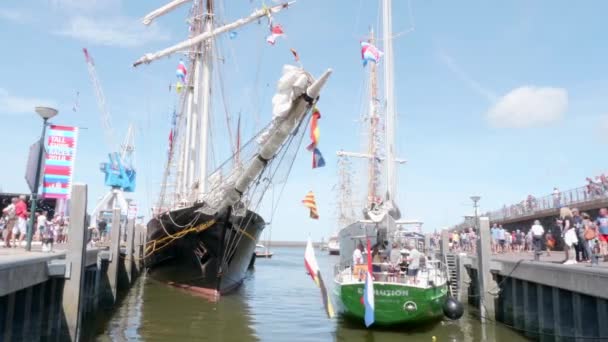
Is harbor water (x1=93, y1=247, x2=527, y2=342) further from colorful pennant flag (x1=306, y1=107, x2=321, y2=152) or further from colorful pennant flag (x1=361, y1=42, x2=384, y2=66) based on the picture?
colorful pennant flag (x1=361, y1=42, x2=384, y2=66)

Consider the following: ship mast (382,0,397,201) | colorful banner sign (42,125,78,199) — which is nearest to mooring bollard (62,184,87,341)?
colorful banner sign (42,125,78,199)

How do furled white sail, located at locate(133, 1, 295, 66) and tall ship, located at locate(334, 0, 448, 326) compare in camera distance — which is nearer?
tall ship, located at locate(334, 0, 448, 326)

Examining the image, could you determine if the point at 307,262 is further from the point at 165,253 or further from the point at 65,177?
the point at 165,253

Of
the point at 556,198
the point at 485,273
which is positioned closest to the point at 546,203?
the point at 556,198

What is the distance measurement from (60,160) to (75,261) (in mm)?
4281

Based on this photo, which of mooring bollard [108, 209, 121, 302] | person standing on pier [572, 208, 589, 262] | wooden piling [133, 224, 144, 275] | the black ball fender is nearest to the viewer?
person standing on pier [572, 208, 589, 262]

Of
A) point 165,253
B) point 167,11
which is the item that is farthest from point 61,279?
point 167,11

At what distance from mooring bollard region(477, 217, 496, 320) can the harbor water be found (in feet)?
1.66

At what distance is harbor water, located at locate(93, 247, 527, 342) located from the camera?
44.4 feet

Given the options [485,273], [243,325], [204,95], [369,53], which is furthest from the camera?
[204,95]

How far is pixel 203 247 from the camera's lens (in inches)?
776

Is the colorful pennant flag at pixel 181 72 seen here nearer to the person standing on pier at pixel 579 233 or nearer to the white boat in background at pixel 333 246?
the person standing on pier at pixel 579 233

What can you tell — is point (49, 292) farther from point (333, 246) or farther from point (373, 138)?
point (333, 246)

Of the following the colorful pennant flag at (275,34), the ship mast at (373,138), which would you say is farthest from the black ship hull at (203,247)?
the ship mast at (373,138)
